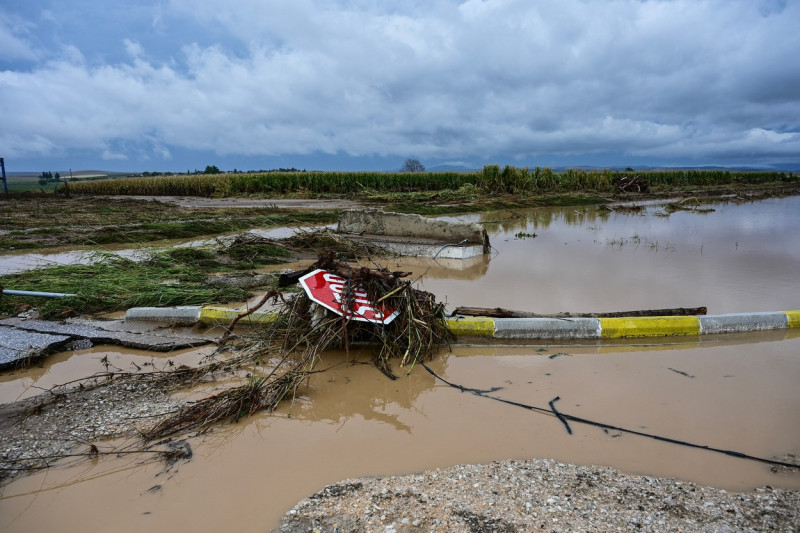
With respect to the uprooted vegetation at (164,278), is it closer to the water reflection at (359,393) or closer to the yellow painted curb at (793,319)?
the water reflection at (359,393)

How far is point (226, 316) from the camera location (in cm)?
527

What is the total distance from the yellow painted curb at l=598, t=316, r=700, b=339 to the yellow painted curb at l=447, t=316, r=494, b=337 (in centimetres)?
114

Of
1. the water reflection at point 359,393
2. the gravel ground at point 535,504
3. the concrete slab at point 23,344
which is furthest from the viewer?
the concrete slab at point 23,344

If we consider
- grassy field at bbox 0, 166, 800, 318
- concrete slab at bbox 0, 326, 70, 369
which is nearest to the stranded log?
grassy field at bbox 0, 166, 800, 318

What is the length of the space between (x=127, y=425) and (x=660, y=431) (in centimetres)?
357

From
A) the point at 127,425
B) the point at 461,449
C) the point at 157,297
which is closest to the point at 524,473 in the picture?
the point at 461,449

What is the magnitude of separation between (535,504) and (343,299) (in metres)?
2.40

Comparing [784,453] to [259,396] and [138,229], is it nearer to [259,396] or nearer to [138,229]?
[259,396]

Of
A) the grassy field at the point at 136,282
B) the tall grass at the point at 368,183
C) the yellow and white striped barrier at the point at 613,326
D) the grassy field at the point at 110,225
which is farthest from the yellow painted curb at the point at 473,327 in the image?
the tall grass at the point at 368,183

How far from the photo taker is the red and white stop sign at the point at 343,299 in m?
4.23

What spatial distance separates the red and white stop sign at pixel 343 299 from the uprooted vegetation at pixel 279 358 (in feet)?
0.16

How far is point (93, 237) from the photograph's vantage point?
11.4m

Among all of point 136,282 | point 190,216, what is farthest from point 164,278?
point 190,216

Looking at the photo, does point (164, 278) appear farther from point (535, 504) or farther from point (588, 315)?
point (535, 504)
